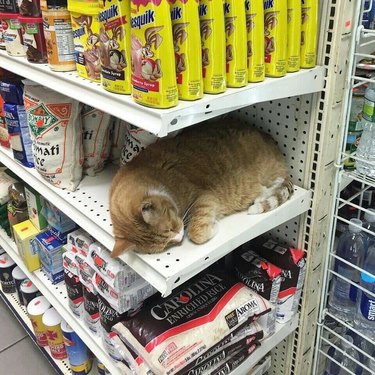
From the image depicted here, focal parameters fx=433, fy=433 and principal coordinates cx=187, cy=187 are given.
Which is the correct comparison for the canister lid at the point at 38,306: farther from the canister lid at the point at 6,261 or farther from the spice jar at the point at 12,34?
the spice jar at the point at 12,34

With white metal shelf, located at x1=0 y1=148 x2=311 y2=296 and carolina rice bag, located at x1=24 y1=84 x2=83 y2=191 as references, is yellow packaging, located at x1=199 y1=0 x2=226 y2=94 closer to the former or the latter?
white metal shelf, located at x1=0 y1=148 x2=311 y2=296

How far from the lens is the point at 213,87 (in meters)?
0.86

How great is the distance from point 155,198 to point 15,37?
69cm

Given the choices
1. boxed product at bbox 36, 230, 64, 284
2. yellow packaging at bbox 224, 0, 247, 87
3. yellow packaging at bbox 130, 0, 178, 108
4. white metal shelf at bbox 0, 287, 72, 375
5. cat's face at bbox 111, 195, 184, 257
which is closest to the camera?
yellow packaging at bbox 130, 0, 178, 108

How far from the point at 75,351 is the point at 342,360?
925 millimetres

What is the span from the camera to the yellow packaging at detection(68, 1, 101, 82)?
0.94 meters

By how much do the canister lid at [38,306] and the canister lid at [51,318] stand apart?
0.07 ft

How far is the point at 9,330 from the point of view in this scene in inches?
78.7

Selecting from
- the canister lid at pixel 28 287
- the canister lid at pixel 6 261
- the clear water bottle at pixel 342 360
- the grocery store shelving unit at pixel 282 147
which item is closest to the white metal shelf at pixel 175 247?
the grocery store shelving unit at pixel 282 147

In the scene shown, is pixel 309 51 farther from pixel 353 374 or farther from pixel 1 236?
pixel 1 236

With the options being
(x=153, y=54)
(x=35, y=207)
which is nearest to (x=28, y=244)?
(x=35, y=207)

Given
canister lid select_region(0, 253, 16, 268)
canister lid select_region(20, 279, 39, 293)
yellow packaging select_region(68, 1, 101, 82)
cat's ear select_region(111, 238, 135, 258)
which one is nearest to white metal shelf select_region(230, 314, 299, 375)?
cat's ear select_region(111, 238, 135, 258)

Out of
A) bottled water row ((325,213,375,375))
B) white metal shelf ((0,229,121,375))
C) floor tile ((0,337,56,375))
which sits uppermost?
bottled water row ((325,213,375,375))

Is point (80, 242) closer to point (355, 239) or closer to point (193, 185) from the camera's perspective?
point (193, 185)
